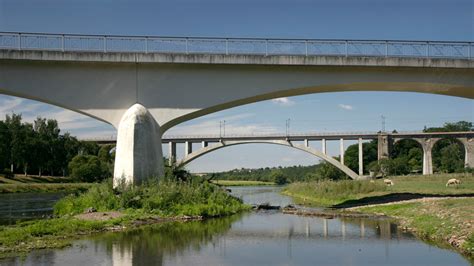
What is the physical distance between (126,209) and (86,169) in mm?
48340

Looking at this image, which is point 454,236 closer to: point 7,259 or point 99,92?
point 7,259

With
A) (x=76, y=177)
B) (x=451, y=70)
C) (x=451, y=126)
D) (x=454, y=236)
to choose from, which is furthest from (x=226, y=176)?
(x=454, y=236)

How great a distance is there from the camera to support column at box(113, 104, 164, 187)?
2208 centimetres

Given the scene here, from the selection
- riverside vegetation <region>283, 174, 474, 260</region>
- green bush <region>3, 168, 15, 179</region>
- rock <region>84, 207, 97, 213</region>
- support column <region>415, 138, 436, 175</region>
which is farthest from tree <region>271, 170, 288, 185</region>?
rock <region>84, 207, 97, 213</region>

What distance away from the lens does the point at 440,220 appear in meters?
16.6

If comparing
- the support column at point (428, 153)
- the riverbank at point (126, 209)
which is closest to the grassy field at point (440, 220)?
the riverbank at point (126, 209)

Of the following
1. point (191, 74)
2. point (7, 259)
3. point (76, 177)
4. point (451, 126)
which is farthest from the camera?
point (451, 126)

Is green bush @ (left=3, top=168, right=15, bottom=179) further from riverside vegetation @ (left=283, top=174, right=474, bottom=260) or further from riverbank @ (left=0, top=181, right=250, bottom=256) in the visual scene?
riverbank @ (left=0, top=181, right=250, bottom=256)

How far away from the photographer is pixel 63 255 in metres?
11.9

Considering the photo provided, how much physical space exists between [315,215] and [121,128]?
9069mm

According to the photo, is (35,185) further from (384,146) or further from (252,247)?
(384,146)

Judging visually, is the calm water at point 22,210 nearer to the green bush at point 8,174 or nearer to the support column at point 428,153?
the green bush at point 8,174

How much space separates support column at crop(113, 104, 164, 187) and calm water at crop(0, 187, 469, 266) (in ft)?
14.3

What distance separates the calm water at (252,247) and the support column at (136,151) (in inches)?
172
